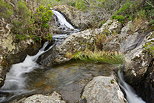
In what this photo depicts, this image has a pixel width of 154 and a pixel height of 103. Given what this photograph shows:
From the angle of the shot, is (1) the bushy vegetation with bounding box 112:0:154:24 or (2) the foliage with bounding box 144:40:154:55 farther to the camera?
(1) the bushy vegetation with bounding box 112:0:154:24

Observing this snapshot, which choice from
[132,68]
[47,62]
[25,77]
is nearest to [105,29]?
[47,62]

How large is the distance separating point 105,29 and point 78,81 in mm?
5425

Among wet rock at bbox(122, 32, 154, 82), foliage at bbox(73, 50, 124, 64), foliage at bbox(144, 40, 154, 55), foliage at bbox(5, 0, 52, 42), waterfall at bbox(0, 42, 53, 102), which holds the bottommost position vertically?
waterfall at bbox(0, 42, 53, 102)

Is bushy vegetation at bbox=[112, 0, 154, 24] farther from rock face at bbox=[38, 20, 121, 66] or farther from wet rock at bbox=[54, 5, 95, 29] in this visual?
wet rock at bbox=[54, 5, 95, 29]

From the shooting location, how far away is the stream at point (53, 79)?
468cm

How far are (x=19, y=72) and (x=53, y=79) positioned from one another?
6.87 feet

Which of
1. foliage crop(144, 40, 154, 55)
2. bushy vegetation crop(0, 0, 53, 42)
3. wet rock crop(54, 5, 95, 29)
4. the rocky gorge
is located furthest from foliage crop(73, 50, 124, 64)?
wet rock crop(54, 5, 95, 29)

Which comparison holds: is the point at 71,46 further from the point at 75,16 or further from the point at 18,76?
the point at 75,16

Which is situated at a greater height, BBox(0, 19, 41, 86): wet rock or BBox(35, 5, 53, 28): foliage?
BBox(35, 5, 53, 28): foliage

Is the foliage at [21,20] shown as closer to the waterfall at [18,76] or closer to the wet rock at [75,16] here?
the waterfall at [18,76]

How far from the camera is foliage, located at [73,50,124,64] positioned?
7172mm

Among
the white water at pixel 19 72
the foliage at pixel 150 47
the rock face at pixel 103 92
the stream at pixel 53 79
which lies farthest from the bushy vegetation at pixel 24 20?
the foliage at pixel 150 47

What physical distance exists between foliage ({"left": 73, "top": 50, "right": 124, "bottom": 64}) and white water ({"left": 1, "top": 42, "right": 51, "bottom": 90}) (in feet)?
7.84

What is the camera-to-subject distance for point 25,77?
631cm
